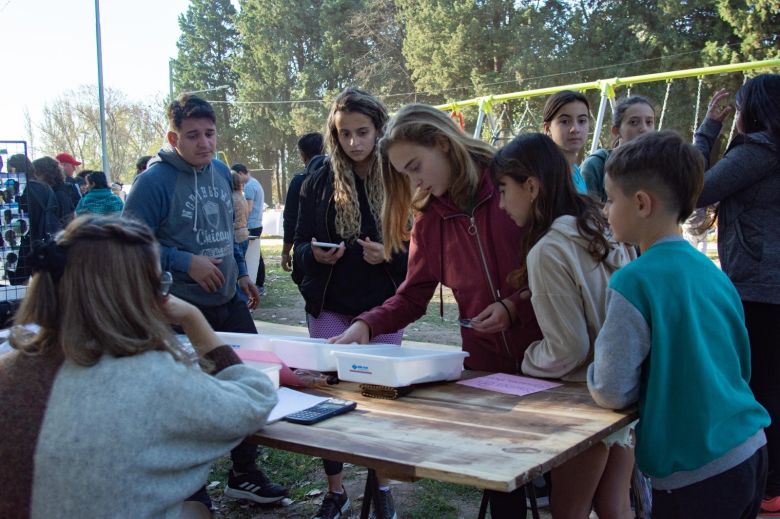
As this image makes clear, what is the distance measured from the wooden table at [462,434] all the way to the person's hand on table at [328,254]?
97cm

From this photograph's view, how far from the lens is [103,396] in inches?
52.0

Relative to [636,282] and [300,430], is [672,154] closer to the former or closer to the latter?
[636,282]

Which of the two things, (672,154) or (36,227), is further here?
(36,227)

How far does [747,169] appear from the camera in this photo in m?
2.72

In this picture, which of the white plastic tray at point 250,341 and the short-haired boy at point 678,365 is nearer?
the short-haired boy at point 678,365

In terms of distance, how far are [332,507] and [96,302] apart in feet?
6.26

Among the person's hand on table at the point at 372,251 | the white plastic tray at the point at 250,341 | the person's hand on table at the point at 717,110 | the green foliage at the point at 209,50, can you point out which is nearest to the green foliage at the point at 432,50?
the green foliage at the point at 209,50

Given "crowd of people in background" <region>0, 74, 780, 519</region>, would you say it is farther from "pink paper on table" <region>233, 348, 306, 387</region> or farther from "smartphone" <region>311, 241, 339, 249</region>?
"pink paper on table" <region>233, 348, 306, 387</region>

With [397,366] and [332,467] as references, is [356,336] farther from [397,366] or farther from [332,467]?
[332,467]

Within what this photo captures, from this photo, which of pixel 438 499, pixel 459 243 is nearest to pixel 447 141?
pixel 459 243

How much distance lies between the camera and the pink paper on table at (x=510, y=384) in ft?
6.29

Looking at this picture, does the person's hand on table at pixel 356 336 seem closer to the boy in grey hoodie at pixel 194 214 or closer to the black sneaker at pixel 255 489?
the boy in grey hoodie at pixel 194 214

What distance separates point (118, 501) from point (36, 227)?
9.99ft

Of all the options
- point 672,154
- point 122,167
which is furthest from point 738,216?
point 122,167
